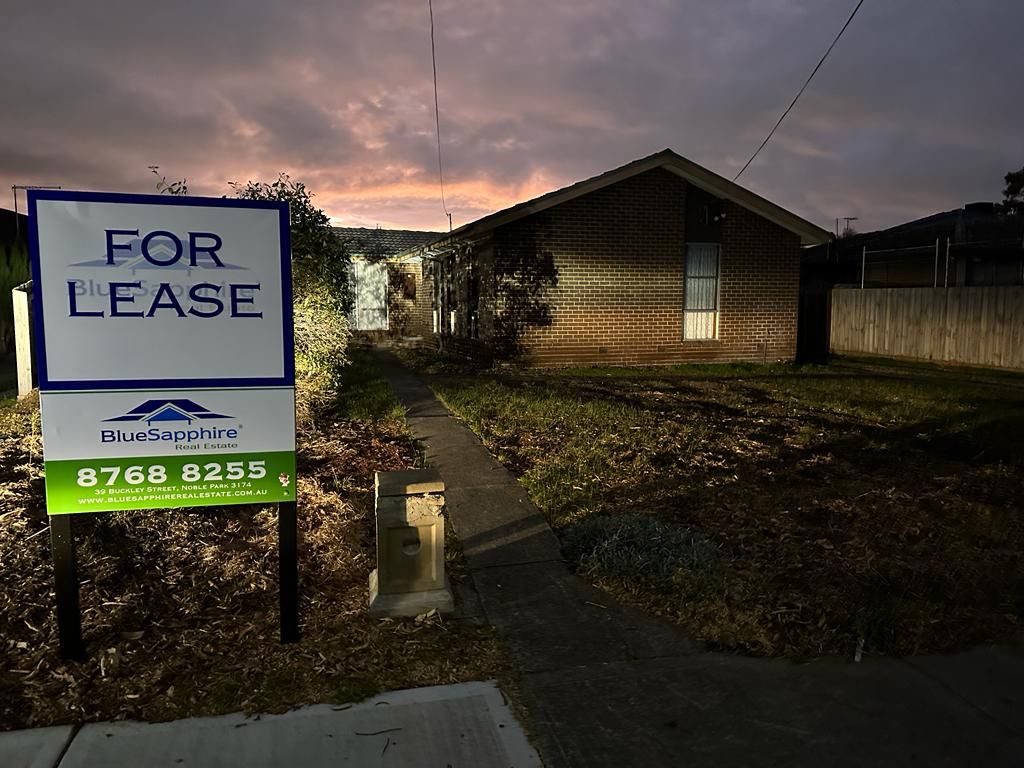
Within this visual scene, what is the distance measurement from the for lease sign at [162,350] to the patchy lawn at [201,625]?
0.76 m

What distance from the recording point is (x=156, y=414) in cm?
348

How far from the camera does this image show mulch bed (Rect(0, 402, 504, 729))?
3320 mm

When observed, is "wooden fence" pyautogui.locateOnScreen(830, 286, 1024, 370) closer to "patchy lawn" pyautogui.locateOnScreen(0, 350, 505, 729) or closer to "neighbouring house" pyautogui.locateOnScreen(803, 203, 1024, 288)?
"neighbouring house" pyautogui.locateOnScreen(803, 203, 1024, 288)

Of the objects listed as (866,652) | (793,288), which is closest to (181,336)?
(866,652)

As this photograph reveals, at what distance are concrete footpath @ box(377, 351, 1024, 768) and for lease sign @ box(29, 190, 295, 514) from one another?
158 cm

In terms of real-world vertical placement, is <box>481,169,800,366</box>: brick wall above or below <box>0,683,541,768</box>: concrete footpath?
above

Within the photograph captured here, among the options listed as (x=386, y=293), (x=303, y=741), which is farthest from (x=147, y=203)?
(x=386, y=293)

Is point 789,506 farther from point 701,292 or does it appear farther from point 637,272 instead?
point 701,292

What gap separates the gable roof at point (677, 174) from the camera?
587 inches

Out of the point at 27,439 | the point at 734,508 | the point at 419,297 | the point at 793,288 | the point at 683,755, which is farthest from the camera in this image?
the point at 419,297

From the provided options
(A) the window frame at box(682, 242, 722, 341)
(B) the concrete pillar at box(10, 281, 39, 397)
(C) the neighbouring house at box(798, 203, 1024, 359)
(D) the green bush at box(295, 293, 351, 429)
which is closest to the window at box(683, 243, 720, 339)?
(A) the window frame at box(682, 242, 722, 341)

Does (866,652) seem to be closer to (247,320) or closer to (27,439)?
(247,320)

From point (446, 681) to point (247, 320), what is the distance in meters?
1.96

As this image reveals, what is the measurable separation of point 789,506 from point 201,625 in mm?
4392
